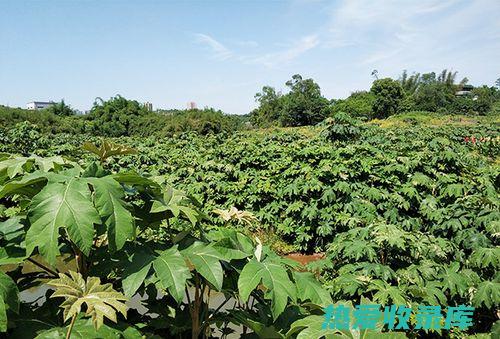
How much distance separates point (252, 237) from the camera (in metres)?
4.92

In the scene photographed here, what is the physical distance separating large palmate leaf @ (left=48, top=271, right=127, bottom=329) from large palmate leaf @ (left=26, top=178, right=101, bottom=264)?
93 millimetres

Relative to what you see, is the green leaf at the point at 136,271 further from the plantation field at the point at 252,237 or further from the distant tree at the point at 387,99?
the distant tree at the point at 387,99

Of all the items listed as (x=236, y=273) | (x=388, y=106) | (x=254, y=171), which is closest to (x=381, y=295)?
(x=236, y=273)

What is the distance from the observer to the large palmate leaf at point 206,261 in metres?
1.35

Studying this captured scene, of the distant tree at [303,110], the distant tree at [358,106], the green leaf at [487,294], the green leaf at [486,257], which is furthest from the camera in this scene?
the distant tree at [358,106]

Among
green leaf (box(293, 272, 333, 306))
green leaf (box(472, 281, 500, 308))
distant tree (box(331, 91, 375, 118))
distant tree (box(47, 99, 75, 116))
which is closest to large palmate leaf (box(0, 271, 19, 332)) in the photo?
green leaf (box(293, 272, 333, 306))

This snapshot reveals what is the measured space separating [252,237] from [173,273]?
3651mm

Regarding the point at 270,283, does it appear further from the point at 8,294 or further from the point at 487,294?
the point at 487,294

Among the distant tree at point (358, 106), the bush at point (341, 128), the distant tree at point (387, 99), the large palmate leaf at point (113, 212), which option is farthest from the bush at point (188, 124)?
the distant tree at point (387, 99)

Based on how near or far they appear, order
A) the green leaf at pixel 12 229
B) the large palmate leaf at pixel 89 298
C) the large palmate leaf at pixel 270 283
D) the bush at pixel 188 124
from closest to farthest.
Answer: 1. the large palmate leaf at pixel 89 298
2. the large palmate leaf at pixel 270 283
3. the green leaf at pixel 12 229
4. the bush at pixel 188 124

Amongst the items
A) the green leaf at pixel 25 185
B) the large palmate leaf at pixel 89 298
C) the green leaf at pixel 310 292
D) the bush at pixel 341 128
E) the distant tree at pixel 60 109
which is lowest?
the green leaf at pixel 310 292

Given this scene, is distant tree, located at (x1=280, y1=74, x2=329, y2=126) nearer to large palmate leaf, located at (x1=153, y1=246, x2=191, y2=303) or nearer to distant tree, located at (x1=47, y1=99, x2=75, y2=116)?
distant tree, located at (x1=47, y1=99, x2=75, y2=116)

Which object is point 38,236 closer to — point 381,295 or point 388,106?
point 381,295

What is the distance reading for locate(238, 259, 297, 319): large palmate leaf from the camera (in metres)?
1.32
